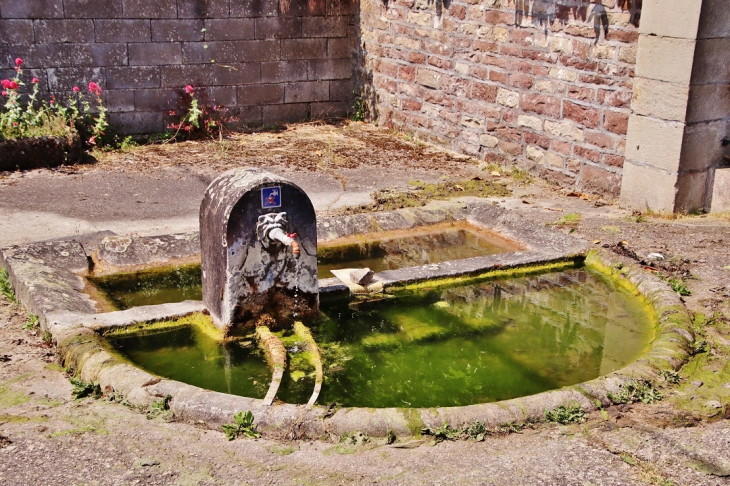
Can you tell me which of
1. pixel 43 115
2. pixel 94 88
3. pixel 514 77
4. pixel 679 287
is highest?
pixel 514 77

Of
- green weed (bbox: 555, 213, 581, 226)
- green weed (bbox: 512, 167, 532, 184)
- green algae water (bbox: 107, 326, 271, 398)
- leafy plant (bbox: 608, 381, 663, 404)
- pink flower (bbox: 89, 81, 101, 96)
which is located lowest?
green algae water (bbox: 107, 326, 271, 398)

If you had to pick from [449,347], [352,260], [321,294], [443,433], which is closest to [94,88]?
[352,260]

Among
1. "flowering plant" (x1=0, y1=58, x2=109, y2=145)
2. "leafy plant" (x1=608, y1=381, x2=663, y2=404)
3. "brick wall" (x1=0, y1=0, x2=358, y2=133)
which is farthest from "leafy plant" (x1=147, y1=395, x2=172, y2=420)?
"brick wall" (x1=0, y1=0, x2=358, y2=133)

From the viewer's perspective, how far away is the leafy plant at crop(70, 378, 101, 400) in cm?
421

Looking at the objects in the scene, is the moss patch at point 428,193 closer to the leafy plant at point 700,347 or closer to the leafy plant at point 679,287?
the leafy plant at point 679,287

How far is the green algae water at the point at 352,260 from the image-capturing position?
19.1 feet

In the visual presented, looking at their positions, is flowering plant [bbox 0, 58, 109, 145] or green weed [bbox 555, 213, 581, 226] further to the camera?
flowering plant [bbox 0, 58, 109, 145]

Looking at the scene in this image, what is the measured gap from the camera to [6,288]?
560 centimetres

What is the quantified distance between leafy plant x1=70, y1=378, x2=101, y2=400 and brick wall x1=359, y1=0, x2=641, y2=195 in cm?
529

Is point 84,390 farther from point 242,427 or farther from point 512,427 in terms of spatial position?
point 512,427

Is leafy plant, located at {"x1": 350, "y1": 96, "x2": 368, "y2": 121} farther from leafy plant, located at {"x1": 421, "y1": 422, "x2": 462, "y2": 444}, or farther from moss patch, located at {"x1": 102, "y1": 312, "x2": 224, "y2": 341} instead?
leafy plant, located at {"x1": 421, "y1": 422, "x2": 462, "y2": 444}

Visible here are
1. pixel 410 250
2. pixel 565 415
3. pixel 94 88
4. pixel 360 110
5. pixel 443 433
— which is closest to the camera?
pixel 443 433

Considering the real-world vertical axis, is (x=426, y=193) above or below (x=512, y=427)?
above

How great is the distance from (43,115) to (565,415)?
23.5 ft
